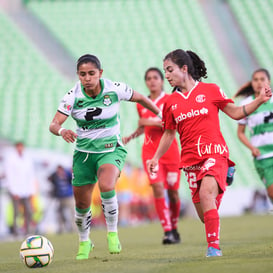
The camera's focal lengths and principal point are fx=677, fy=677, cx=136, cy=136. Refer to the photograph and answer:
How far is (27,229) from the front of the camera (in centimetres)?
1474

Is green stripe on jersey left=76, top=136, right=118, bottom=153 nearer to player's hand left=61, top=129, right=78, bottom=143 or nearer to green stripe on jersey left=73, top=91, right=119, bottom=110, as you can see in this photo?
green stripe on jersey left=73, top=91, right=119, bottom=110

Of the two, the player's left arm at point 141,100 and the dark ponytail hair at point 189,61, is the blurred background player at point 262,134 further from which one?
the dark ponytail hair at point 189,61

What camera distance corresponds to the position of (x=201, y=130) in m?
6.15

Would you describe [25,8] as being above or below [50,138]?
above

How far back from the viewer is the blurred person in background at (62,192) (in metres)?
16.3

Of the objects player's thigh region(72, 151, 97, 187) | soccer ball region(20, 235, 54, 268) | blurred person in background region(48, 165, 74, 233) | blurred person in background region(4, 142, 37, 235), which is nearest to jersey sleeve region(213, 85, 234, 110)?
player's thigh region(72, 151, 97, 187)

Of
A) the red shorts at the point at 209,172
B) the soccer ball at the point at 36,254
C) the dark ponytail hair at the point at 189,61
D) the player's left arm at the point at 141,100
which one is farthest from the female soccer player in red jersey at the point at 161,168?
the soccer ball at the point at 36,254

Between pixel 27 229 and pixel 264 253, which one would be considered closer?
pixel 264 253

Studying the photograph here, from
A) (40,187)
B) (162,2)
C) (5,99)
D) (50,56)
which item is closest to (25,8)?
(50,56)

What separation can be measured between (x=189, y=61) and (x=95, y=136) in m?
1.27

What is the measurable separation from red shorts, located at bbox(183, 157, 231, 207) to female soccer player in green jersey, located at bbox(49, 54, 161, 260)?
3.18 ft

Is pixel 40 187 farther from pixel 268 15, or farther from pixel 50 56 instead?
pixel 268 15

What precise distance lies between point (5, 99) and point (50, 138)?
8.12ft

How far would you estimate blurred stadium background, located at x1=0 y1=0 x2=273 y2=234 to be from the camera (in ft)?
73.7
